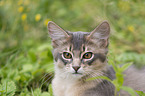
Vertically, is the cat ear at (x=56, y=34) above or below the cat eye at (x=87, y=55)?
above

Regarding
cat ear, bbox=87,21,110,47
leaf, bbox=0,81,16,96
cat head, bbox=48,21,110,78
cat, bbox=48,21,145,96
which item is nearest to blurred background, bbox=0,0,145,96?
leaf, bbox=0,81,16,96

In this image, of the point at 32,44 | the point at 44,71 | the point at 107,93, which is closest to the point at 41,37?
the point at 32,44

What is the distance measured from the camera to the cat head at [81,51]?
301 centimetres

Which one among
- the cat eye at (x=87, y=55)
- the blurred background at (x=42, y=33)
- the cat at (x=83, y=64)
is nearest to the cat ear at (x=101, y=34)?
the cat at (x=83, y=64)

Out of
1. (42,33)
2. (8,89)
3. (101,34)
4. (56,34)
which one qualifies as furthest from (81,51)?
(42,33)

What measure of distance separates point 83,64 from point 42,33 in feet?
11.8

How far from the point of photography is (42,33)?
6.33 meters

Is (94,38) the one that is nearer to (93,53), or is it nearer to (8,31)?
(93,53)

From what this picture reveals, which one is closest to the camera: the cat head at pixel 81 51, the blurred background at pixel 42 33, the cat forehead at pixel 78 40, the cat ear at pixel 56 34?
the cat head at pixel 81 51

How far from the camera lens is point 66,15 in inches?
301

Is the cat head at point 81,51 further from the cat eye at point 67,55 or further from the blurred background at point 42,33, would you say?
the blurred background at point 42,33

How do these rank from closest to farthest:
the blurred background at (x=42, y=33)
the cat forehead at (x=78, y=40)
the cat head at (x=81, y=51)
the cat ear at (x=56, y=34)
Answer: the cat head at (x=81, y=51), the cat forehead at (x=78, y=40), the cat ear at (x=56, y=34), the blurred background at (x=42, y=33)

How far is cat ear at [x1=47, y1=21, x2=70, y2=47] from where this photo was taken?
332 cm

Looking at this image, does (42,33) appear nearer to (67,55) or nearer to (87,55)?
(67,55)
